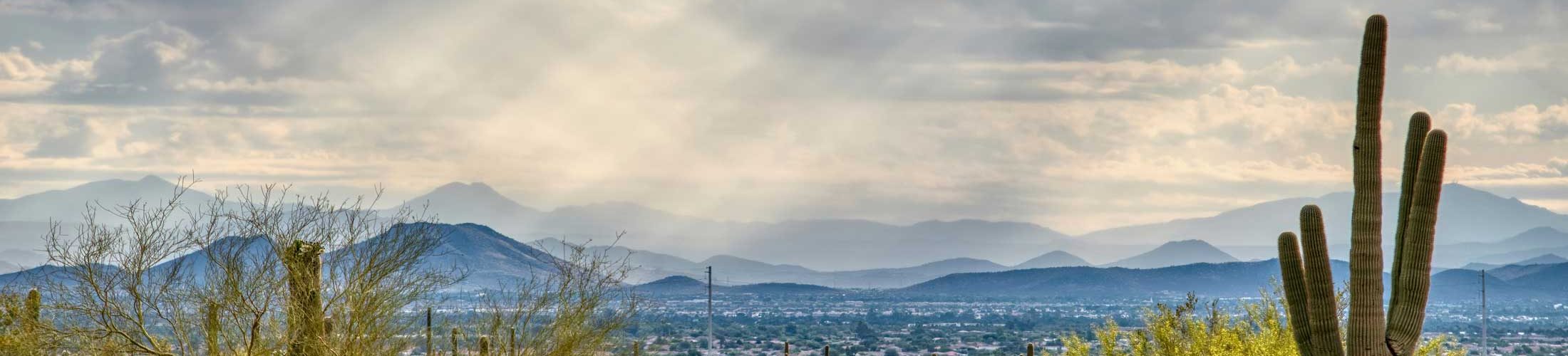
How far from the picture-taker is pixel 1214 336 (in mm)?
19688

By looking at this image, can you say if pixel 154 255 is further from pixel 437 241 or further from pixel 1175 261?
pixel 1175 261

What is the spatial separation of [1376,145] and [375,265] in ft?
35.0

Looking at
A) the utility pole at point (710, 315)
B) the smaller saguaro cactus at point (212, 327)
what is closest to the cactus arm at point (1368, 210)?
the smaller saguaro cactus at point (212, 327)

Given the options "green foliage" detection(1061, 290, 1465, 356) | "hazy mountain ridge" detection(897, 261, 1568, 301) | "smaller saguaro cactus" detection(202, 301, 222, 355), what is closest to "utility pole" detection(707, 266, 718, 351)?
"green foliage" detection(1061, 290, 1465, 356)

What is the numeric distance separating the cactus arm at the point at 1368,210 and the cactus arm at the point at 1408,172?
14cm

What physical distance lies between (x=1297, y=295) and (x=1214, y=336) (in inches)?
361

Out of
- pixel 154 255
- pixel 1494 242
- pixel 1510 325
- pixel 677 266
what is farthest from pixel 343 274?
pixel 1494 242

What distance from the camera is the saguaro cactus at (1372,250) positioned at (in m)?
10.2

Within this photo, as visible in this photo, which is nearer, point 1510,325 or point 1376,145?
point 1376,145

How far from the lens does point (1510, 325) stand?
6762cm

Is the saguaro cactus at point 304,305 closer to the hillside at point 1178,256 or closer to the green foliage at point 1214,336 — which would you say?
the green foliage at point 1214,336

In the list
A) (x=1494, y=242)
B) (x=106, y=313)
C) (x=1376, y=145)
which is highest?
(x=1494, y=242)

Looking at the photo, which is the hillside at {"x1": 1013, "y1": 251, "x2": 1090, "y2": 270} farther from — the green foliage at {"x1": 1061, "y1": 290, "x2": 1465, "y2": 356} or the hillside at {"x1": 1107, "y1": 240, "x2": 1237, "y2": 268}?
the green foliage at {"x1": 1061, "y1": 290, "x2": 1465, "y2": 356}

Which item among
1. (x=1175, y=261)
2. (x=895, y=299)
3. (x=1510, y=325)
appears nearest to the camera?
(x=1510, y=325)
